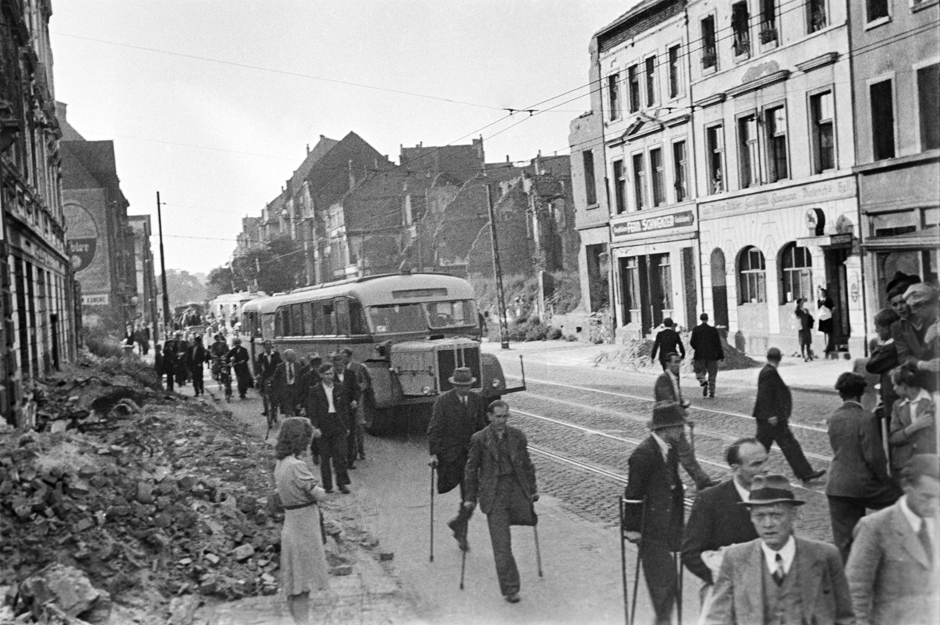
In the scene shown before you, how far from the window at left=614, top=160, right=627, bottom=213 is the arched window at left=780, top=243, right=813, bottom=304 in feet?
32.3

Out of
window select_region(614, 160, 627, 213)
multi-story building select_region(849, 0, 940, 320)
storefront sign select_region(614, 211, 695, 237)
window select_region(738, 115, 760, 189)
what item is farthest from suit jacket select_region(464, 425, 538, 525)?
window select_region(614, 160, 627, 213)

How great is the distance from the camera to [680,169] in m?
34.2

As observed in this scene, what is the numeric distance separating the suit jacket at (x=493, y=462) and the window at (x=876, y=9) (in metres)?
18.8

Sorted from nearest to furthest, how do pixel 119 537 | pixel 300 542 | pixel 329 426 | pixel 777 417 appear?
1. pixel 300 542
2. pixel 119 537
3. pixel 777 417
4. pixel 329 426

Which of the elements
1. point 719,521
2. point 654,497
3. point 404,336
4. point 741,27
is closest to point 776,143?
point 741,27

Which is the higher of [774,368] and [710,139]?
[710,139]

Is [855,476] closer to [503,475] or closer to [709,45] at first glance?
[503,475]

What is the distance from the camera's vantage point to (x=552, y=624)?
7617 millimetres

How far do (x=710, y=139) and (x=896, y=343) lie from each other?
78.9 ft

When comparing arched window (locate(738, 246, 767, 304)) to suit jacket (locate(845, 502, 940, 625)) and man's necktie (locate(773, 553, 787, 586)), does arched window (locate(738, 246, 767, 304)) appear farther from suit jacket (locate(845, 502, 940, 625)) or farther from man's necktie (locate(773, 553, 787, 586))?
man's necktie (locate(773, 553, 787, 586))

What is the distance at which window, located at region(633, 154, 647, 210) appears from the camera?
120ft

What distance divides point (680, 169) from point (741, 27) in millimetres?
5954

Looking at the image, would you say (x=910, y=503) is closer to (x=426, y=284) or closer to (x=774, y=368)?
(x=774, y=368)

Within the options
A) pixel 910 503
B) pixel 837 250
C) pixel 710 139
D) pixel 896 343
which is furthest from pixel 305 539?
pixel 710 139
